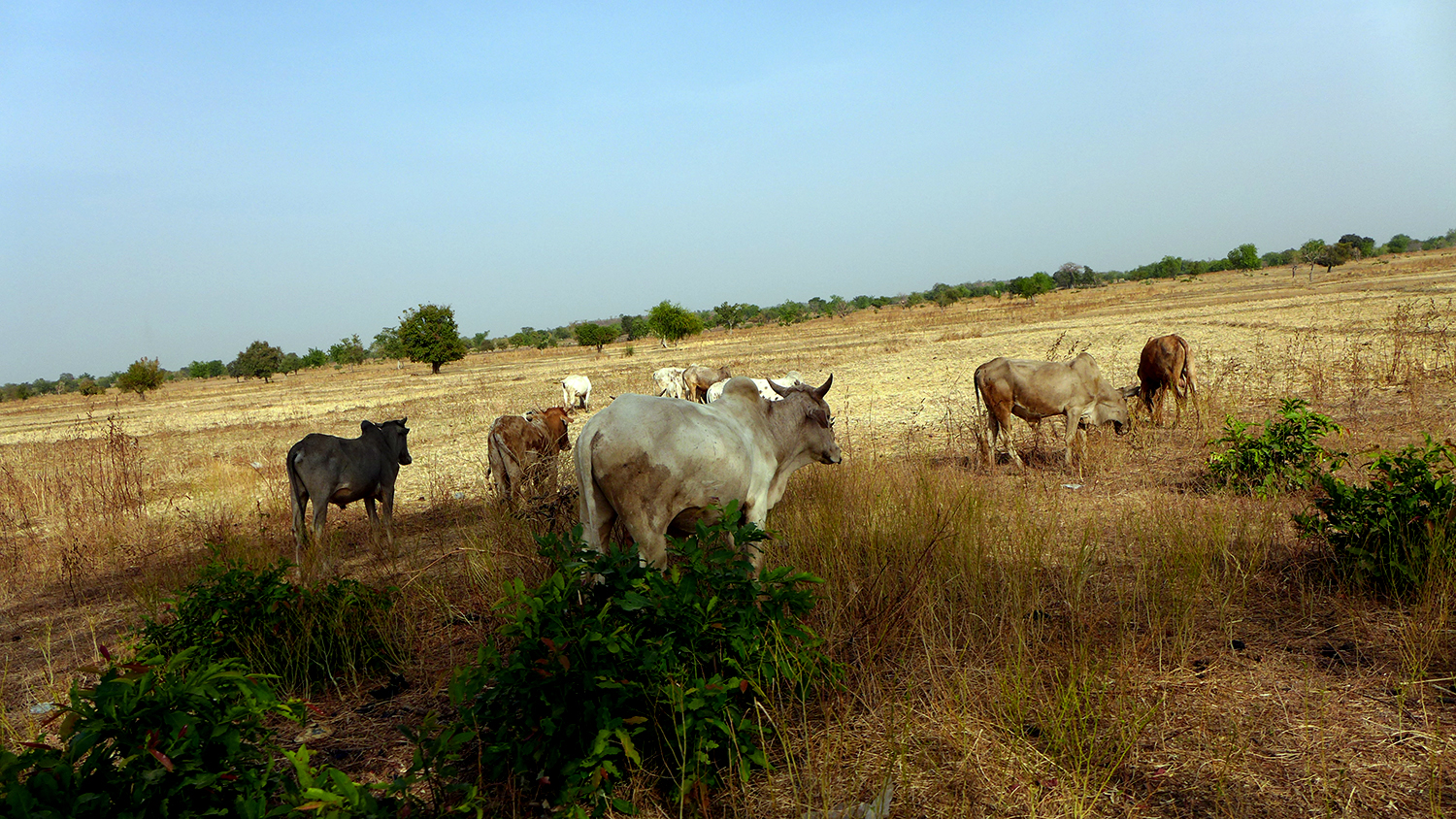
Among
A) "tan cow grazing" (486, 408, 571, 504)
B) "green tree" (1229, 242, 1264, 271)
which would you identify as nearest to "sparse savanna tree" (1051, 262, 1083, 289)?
"green tree" (1229, 242, 1264, 271)

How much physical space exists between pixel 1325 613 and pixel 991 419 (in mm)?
5946

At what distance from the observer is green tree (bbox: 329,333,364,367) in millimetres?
75250

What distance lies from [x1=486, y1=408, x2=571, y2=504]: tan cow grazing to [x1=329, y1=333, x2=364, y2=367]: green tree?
241ft

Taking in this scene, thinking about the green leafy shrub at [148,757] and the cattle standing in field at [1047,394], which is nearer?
the green leafy shrub at [148,757]

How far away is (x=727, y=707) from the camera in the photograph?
2.97 m

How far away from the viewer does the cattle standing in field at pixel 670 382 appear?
17.3 metres

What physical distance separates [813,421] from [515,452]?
17.0 ft

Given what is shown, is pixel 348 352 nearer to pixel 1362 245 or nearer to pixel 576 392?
pixel 576 392

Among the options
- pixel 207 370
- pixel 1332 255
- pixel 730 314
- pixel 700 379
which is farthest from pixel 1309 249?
pixel 207 370

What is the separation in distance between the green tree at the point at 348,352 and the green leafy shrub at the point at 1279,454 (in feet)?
260

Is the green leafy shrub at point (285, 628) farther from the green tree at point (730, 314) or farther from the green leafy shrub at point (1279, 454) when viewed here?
the green tree at point (730, 314)

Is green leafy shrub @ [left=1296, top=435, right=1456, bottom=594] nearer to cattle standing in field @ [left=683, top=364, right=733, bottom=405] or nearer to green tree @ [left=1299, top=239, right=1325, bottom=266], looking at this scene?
cattle standing in field @ [left=683, top=364, right=733, bottom=405]

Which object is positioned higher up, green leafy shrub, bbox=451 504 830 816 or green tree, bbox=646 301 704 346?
green tree, bbox=646 301 704 346

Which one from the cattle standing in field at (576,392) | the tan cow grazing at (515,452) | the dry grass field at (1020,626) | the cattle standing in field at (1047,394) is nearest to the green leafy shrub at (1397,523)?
the dry grass field at (1020,626)
